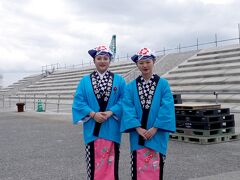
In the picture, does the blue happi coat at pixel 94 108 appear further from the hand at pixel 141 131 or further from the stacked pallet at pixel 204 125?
the stacked pallet at pixel 204 125

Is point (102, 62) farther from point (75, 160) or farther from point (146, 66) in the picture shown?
point (75, 160)

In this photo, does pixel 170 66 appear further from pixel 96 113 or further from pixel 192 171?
pixel 96 113

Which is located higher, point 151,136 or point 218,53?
point 218,53

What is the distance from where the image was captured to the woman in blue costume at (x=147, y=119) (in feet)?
11.6

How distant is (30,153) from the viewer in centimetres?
738

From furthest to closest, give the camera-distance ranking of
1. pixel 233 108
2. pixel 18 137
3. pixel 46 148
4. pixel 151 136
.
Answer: pixel 233 108
pixel 18 137
pixel 46 148
pixel 151 136

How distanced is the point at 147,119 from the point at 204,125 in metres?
4.84

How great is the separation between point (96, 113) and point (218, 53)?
21756mm

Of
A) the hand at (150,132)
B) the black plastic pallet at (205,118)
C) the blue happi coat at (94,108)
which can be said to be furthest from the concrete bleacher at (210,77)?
the hand at (150,132)

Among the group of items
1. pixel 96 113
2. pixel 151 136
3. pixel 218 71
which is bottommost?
pixel 151 136

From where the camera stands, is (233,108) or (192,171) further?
(233,108)

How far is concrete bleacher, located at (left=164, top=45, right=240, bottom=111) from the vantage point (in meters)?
16.6

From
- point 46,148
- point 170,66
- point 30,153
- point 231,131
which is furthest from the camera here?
point 170,66

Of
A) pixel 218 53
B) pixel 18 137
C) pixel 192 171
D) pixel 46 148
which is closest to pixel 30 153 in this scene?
pixel 46 148
